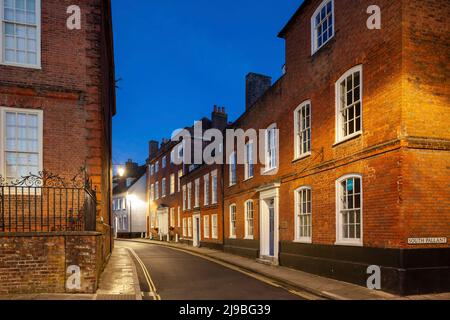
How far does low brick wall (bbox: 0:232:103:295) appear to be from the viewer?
28.2 feet

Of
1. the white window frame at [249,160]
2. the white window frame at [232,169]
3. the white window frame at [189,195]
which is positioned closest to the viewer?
the white window frame at [249,160]

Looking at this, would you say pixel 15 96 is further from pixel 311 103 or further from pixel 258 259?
pixel 258 259

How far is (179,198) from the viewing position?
36.1 meters

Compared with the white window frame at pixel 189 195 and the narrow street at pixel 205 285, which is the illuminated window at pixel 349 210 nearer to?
the narrow street at pixel 205 285

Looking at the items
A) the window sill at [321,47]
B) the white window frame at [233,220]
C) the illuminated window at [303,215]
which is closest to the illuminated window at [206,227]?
the white window frame at [233,220]

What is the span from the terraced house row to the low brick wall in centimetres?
718

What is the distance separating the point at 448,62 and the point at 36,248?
11199 mm

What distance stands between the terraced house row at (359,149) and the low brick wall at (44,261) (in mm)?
7185

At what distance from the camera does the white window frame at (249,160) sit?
64.5 ft

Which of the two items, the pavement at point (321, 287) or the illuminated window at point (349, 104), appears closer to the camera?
the pavement at point (321, 287)

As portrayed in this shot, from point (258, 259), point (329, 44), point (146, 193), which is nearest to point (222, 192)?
point (258, 259)

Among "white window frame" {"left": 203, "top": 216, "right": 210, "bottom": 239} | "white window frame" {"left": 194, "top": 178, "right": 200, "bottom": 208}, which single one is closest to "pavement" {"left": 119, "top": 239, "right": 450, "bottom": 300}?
"white window frame" {"left": 203, "top": 216, "right": 210, "bottom": 239}

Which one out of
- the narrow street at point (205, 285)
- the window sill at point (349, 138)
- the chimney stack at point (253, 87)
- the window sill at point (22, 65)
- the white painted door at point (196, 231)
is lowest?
the white painted door at point (196, 231)

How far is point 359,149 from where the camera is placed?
35.4 ft
